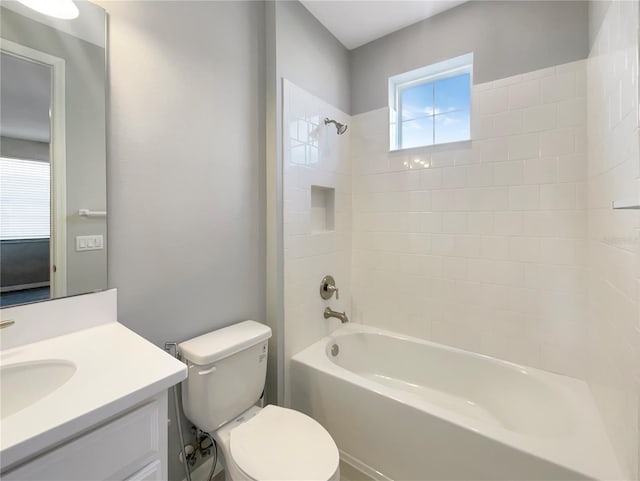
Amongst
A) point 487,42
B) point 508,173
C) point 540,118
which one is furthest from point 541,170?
point 487,42

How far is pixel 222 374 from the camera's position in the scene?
129 centimetres

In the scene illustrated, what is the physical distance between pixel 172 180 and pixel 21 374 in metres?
0.84

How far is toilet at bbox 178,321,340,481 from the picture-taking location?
106cm

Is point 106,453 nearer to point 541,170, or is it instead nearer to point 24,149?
point 24,149

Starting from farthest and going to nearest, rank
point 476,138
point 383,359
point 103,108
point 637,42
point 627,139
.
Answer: point 383,359, point 476,138, point 103,108, point 627,139, point 637,42

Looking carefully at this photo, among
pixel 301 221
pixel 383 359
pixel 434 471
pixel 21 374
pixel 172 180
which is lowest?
pixel 434 471

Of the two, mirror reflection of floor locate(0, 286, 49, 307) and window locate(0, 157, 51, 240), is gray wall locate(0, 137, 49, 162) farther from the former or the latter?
mirror reflection of floor locate(0, 286, 49, 307)

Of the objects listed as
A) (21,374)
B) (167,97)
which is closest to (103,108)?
(167,97)

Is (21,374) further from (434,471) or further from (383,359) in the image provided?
(383,359)

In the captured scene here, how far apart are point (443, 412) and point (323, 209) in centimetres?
147

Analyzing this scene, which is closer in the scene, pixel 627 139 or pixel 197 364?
pixel 627 139

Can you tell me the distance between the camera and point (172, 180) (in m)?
1.29

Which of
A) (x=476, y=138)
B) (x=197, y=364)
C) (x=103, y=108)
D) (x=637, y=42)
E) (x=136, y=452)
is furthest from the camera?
(x=476, y=138)

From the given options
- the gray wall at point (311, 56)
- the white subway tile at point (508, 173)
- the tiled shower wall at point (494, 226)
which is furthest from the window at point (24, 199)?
the white subway tile at point (508, 173)
